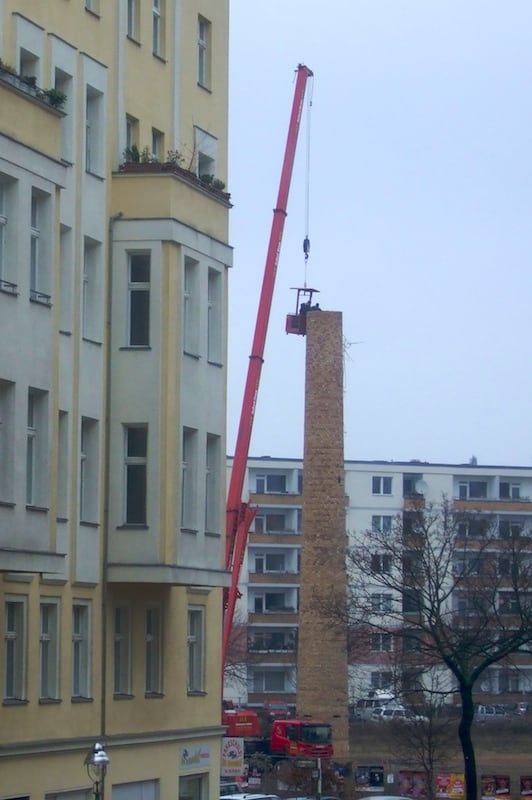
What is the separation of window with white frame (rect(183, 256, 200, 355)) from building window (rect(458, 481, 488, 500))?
3700 inches

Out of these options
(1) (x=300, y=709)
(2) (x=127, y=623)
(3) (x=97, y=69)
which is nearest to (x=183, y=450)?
(2) (x=127, y=623)

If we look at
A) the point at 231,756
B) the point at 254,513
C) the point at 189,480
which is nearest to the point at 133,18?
the point at 189,480

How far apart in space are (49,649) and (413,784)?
107ft

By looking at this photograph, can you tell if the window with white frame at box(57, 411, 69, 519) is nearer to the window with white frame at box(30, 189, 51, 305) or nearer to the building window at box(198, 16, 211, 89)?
the window with white frame at box(30, 189, 51, 305)

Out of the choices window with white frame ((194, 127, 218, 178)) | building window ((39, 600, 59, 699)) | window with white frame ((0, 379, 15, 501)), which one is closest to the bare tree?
window with white frame ((194, 127, 218, 178))

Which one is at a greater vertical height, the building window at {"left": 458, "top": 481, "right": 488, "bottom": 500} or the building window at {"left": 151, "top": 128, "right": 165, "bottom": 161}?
the building window at {"left": 151, "top": 128, "right": 165, "bottom": 161}

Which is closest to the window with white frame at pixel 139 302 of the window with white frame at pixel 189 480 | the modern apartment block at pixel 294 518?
the window with white frame at pixel 189 480

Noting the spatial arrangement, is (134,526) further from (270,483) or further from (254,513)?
(270,483)

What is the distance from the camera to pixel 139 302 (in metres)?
32.1

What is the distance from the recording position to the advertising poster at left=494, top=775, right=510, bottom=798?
58.8m

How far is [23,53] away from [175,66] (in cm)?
643

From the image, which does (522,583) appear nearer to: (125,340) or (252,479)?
(125,340)

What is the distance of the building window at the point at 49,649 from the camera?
96.2ft

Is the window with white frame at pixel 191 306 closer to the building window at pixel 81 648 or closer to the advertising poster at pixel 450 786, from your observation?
the building window at pixel 81 648
